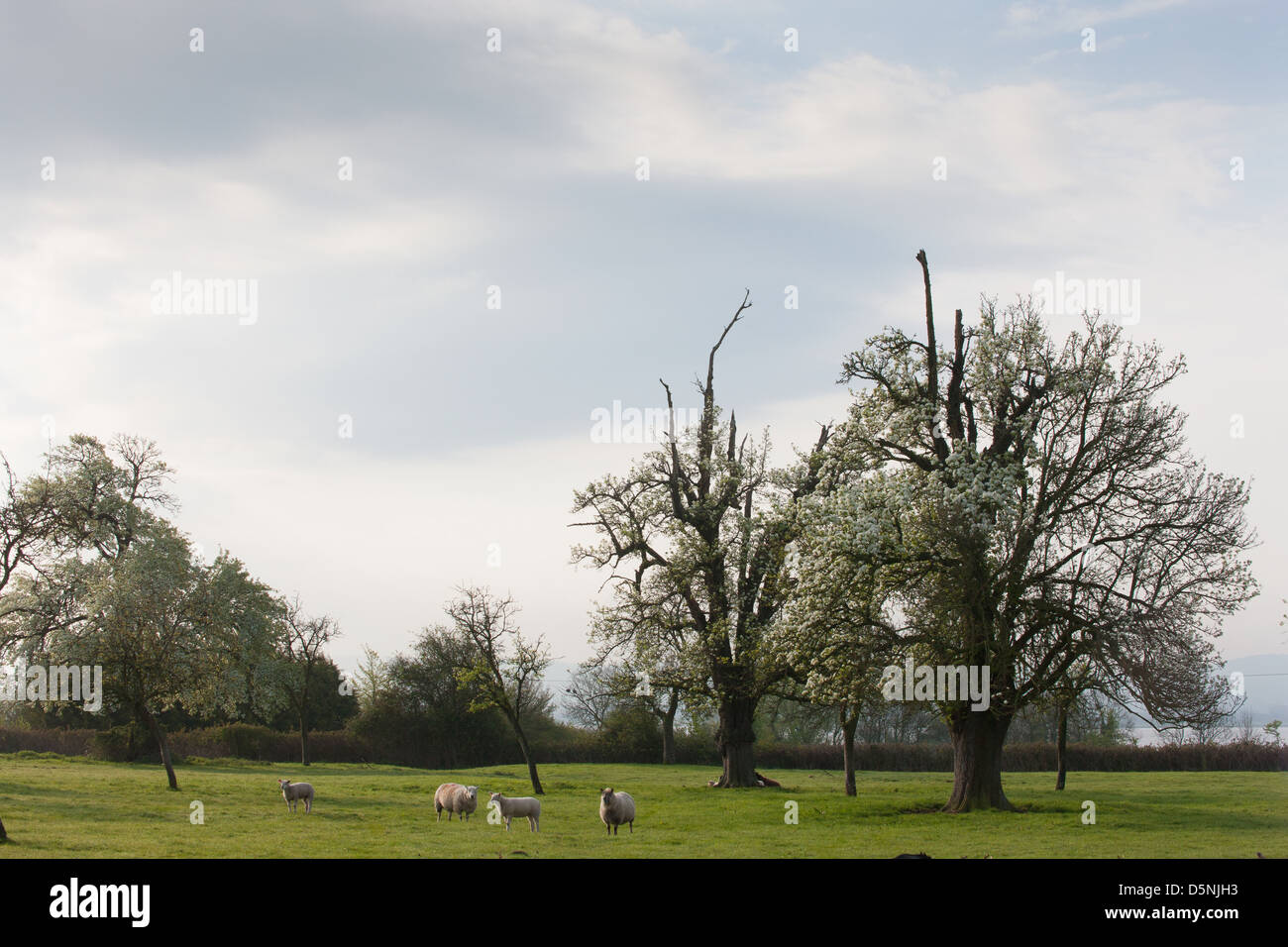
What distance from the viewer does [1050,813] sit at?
32.3 metres

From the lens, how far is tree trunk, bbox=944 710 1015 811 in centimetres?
3272

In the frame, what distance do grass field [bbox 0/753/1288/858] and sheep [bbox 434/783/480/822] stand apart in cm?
68

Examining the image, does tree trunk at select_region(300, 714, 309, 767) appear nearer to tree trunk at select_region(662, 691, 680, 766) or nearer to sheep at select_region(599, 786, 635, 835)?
tree trunk at select_region(662, 691, 680, 766)

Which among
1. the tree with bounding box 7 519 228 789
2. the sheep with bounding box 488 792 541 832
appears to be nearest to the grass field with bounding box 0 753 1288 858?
the sheep with bounding box 488 792 541 832

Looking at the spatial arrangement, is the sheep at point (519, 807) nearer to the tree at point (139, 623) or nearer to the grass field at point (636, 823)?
the grass field at point (636, 823)

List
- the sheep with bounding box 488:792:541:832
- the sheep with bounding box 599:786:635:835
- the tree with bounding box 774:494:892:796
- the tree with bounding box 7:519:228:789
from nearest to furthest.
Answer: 1. the sheep with bounding box 599:786:635:835
2. the sheep with bounding box 488:792:541:832
3. the tree with bounding box 774:494:892:796
4. the tree with bounding box 7:519:228:789

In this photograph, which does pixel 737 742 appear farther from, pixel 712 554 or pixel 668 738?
pixel 668 738

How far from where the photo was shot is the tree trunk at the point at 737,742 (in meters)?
45.5

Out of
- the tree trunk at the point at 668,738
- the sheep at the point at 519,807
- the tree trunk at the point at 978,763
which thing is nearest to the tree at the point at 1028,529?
Answer: the tree trunk at the point at 978,763

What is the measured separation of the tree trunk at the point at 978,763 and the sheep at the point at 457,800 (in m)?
15.7

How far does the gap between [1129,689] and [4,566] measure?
132 ft

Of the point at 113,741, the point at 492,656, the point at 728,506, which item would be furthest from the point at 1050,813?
the point at 113,741
